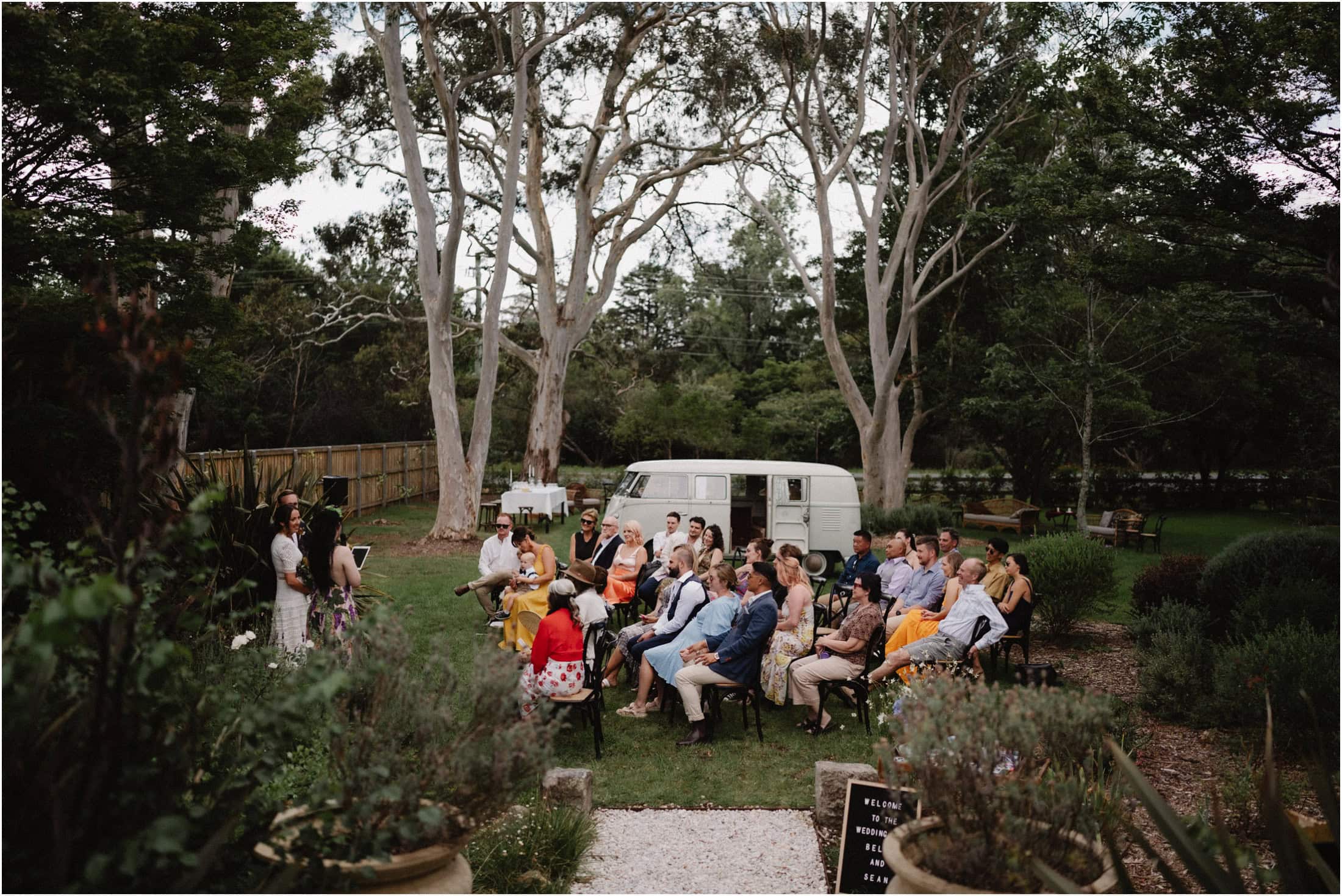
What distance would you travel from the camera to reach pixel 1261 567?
9.77 meters

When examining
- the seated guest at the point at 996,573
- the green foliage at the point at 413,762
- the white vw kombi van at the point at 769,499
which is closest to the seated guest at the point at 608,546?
the seated guest at the point at 996,573

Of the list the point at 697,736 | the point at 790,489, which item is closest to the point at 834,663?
the point at 697,736

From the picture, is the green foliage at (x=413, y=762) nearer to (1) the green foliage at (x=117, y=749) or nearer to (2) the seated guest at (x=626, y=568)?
(1) the green foliage at (x=117, y=749)

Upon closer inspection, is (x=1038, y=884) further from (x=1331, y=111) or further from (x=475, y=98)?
Answer: (x=475, y=98)

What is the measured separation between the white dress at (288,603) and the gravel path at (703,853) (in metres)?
3.12

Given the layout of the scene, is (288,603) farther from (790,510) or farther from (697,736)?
(790,510)

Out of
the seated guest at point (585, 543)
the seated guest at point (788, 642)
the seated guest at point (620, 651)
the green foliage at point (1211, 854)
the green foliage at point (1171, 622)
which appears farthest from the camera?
the seated guest at point (585, 543)

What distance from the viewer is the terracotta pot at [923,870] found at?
3.18 m

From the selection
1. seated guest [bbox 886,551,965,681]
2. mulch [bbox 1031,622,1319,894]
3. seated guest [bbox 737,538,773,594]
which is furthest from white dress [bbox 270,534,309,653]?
mulch [bbox 1031,622,1319,894]

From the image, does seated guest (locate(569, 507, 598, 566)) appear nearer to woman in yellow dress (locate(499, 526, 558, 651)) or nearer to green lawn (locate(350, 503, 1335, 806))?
green lawn (locate(350, 503, 1335, 806))

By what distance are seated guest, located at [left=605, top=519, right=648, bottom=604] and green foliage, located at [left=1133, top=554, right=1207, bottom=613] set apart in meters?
5.43

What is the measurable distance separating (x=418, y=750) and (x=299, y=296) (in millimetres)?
34600

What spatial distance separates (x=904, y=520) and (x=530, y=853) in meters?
18.0

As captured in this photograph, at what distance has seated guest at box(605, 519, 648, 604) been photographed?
34.3 ft
